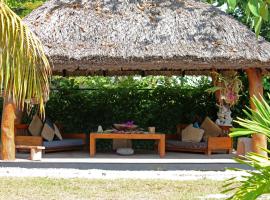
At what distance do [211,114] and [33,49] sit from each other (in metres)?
8.90

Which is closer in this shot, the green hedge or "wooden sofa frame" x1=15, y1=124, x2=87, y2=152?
"wooden sofa frame" x1=15, y1=124, x2=87, y2=152

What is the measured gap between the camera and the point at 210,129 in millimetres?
11875

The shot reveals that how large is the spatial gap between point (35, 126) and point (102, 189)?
13.4ft

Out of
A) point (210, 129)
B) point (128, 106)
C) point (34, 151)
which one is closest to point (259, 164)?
point (34, 151)

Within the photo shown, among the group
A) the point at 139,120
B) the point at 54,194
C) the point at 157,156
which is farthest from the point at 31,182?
the point at 139,120

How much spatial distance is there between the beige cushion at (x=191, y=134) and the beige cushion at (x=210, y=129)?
0.15 metres

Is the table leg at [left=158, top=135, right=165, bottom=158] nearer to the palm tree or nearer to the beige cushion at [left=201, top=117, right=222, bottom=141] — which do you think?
the beige cushion at [left=201, top=117, right=222, bottom=141]

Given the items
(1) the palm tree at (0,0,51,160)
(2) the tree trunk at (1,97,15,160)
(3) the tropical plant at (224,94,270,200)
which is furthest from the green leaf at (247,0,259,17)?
(2) the tree trunk at (1,97,15,160)

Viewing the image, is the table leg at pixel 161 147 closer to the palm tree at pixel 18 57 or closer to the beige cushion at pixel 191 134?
the beige cushion at pixel 191 134

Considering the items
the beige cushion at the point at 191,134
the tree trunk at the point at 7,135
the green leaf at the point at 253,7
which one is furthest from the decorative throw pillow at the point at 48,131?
the green leaf at the point at 253,7

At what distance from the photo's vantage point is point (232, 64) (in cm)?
970

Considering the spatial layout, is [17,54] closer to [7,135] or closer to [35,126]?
[7,135]

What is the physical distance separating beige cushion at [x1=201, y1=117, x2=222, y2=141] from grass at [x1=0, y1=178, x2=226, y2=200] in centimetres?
324

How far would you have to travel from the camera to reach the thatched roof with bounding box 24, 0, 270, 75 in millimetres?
9570
